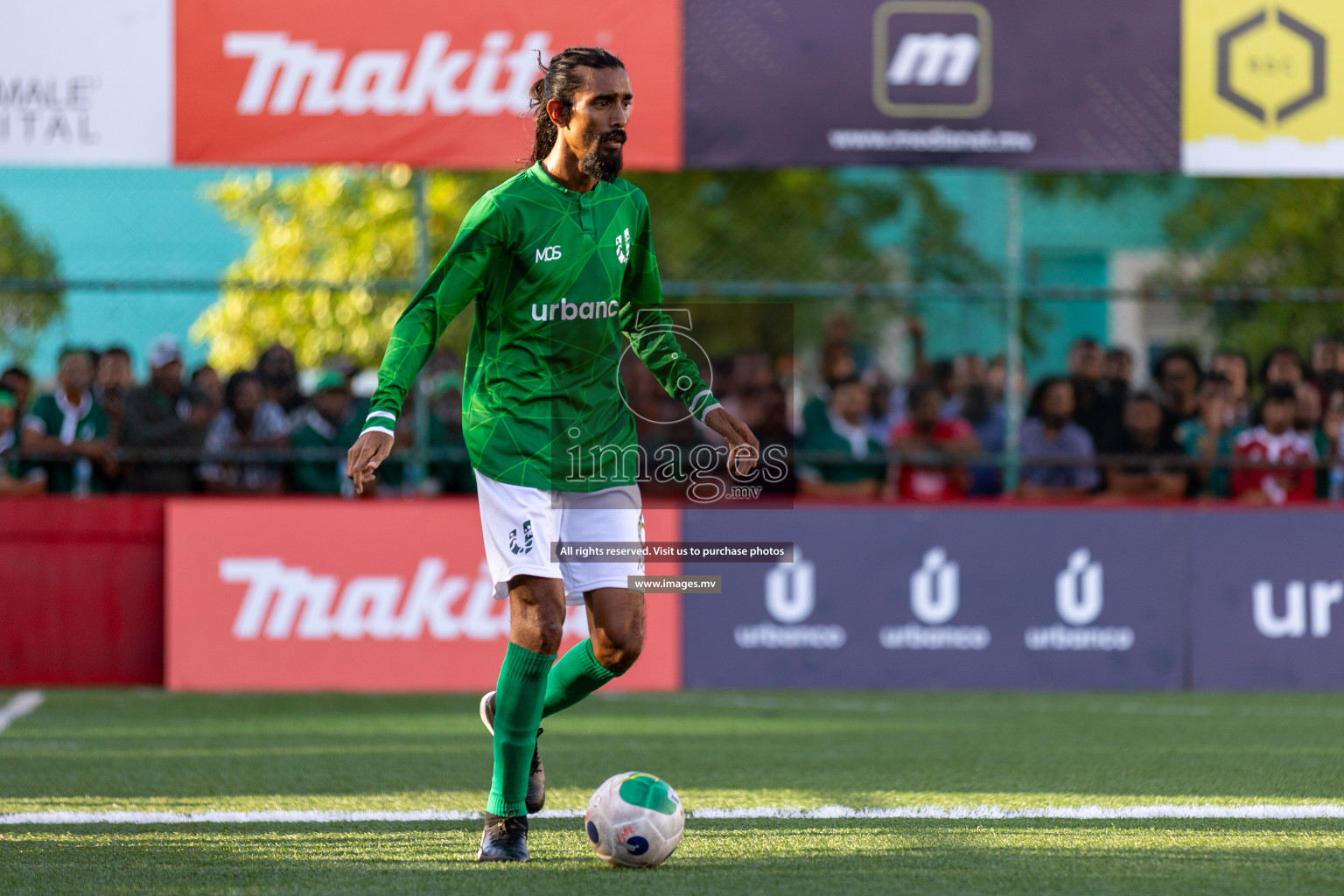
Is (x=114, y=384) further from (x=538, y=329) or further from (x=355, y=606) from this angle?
(x=538, y=329)

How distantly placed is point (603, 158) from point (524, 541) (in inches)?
45.9

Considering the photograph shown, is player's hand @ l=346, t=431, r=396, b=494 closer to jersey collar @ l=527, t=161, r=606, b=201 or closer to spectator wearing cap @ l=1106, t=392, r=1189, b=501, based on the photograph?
jersey collar @ l=527, t=161, r=606, b=201

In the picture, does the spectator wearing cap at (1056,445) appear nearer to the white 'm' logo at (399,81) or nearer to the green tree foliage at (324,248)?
the white 'm' logo at (399,81)

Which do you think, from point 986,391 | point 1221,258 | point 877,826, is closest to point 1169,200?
point 1221,258

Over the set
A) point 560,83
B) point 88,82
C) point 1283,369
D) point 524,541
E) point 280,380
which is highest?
point 88,82

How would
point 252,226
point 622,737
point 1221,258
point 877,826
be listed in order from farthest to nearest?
point 252,226 → point 1221,258 → point 622,737 → point 877,826

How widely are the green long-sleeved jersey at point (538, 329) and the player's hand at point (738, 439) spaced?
0.95 feet

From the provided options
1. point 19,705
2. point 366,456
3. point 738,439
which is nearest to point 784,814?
point 738,439

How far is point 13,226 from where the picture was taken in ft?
52.9

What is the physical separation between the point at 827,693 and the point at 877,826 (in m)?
4.52

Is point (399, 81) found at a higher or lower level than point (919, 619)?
higher

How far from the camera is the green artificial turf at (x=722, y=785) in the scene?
15.5ft

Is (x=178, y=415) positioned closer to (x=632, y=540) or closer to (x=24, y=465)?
(x=24, y=465)

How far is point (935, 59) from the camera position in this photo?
1027cm
